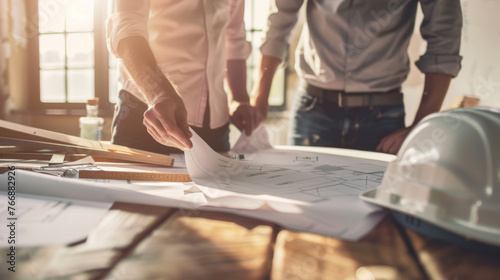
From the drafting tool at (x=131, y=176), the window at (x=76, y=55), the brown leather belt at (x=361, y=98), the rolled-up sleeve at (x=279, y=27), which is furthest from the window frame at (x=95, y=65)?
the drafting tool at (x=131, y=176)

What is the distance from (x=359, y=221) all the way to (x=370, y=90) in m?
0.91

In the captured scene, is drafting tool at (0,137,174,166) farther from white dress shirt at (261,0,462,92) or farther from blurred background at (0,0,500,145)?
blurred background at (0,0,500,145)

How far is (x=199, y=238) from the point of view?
0.97ft

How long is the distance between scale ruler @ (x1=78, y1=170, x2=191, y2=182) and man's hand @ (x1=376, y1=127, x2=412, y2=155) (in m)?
0.72

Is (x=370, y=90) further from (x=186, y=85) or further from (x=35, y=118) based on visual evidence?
(x=35, y=118)

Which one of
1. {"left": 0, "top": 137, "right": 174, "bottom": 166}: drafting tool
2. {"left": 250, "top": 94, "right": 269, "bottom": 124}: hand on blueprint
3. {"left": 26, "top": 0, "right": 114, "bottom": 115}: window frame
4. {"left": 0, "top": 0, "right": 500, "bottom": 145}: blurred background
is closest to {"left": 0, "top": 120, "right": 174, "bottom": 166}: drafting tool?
{"left": 0, "top": 137, "right": 174, "bottom": 166}: drafting tool

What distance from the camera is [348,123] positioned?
118cm

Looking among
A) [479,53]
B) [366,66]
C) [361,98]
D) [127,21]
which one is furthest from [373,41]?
[479,53]

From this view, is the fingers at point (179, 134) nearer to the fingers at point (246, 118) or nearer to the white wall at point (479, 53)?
the fingers at point (246, 118)

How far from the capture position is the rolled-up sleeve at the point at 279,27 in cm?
130

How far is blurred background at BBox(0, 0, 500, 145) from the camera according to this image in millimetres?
3094

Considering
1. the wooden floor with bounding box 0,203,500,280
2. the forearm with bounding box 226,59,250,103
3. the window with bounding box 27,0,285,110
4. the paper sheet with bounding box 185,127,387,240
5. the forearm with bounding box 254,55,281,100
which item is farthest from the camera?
the window with bounding box 27,0,285,110

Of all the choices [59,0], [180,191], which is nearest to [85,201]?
[180,191]

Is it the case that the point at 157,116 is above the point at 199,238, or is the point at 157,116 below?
above
